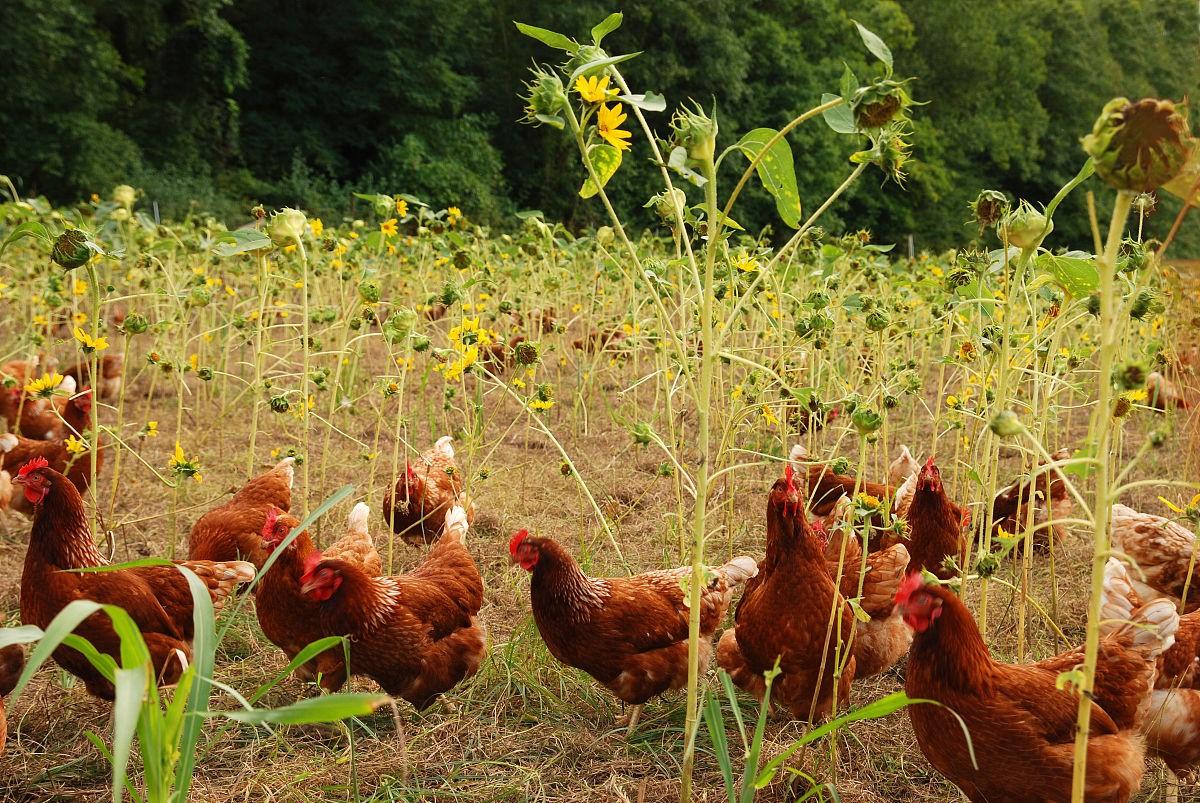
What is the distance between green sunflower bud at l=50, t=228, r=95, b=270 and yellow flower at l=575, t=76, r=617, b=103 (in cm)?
151

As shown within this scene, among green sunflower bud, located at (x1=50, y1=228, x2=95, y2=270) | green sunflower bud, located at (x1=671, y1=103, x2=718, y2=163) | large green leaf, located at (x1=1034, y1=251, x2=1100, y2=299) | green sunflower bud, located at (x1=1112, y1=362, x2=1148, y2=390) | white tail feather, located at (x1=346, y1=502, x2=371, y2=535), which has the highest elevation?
green sunflower bud, located at (x1=671, y1=103, x2=718, y2=163)

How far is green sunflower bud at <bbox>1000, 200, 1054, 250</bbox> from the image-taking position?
1.86m

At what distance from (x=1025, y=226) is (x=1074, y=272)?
0.63 ft

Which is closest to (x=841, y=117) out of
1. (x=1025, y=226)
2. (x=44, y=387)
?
(x=1025, y=226)

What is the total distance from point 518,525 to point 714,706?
2.33m

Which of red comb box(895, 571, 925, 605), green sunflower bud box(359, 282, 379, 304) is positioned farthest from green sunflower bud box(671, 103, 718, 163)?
green sunflower bud box(359, 282, 379, 304)

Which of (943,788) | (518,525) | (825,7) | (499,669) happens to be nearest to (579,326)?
(518,525)

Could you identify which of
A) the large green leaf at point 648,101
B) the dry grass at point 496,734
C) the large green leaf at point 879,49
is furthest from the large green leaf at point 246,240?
the large green leaf at point 879,49

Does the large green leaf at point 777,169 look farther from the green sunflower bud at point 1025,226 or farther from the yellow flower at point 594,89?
the green sunflower bud at point 1025,226

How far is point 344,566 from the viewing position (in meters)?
2.54

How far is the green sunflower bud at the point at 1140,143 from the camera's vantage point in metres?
1.16

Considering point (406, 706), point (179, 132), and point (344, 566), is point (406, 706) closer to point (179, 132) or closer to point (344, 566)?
point (344, 566)

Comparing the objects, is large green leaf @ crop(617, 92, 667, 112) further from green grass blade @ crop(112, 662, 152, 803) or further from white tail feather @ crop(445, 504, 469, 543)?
→ white tail feather @ crop(445, 504, 469, 543)

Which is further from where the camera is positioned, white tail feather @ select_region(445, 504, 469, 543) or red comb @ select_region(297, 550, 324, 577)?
white tail feather @ select_region(445, 504, 469, 543)
